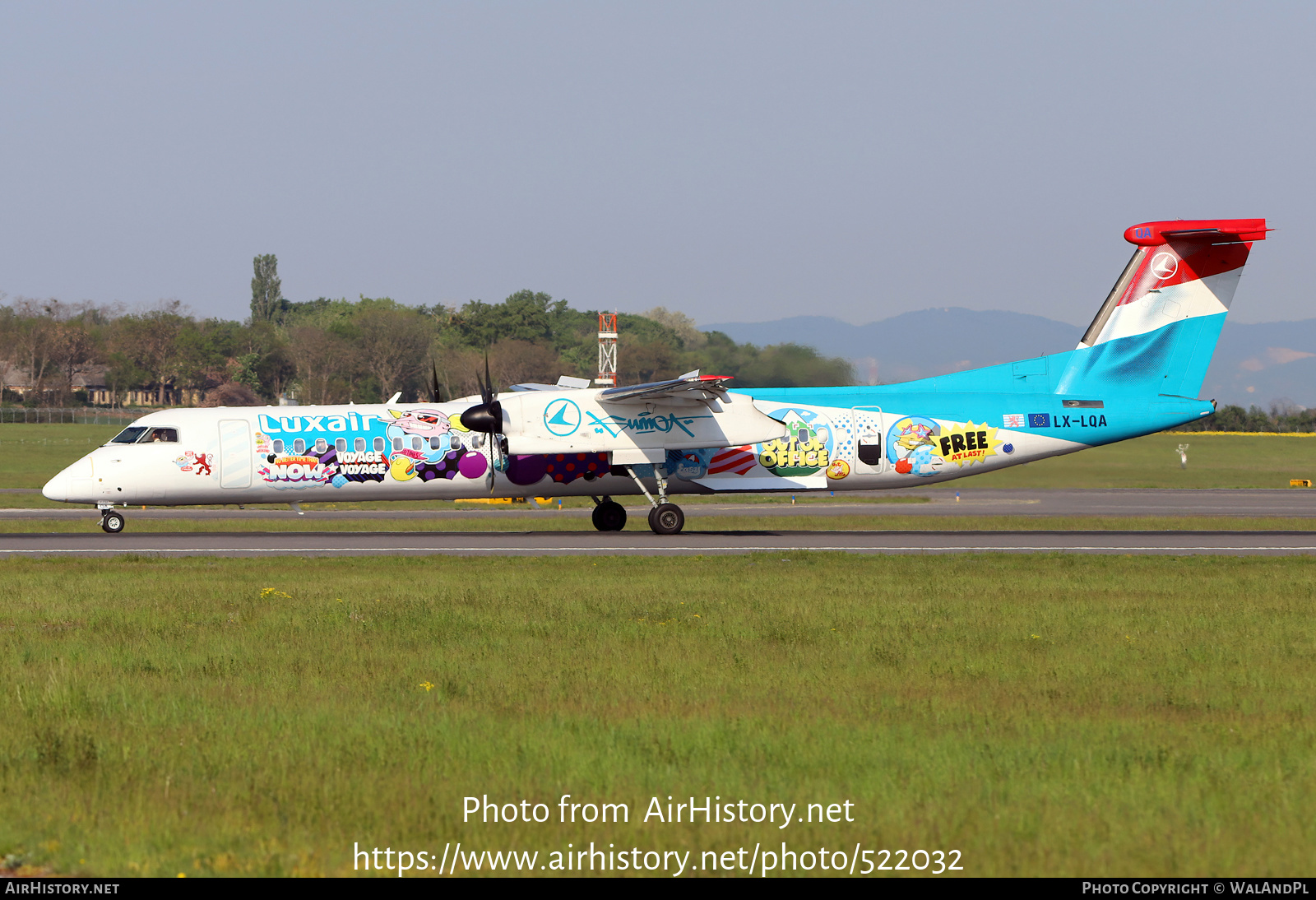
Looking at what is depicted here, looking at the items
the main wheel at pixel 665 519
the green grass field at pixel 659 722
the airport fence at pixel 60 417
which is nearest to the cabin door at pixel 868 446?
the main wheel at pixel 665 519

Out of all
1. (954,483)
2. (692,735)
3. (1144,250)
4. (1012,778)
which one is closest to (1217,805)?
(1012,778)

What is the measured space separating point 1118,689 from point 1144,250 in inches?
928

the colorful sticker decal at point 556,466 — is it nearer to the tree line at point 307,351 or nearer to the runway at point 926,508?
the runway at point 926,508

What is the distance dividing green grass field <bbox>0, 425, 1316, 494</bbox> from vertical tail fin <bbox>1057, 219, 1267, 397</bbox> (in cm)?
1516

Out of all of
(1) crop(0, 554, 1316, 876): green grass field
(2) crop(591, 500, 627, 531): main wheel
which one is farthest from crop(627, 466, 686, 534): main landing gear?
(1) crop(0, 554, 1316, 876): green grass field

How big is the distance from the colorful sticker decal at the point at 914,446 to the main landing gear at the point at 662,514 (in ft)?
18.9

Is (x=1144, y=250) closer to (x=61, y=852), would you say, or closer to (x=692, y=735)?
(x=692, y=735)

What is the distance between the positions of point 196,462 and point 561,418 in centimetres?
Answer: 907

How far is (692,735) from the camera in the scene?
8984mm

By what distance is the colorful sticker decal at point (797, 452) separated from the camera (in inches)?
1190

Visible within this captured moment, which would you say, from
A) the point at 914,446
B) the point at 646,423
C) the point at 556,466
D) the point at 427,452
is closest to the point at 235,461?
the point at 427,452

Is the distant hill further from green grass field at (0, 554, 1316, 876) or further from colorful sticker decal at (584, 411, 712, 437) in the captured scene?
green grass field at (0, 554, 1316, 876)
